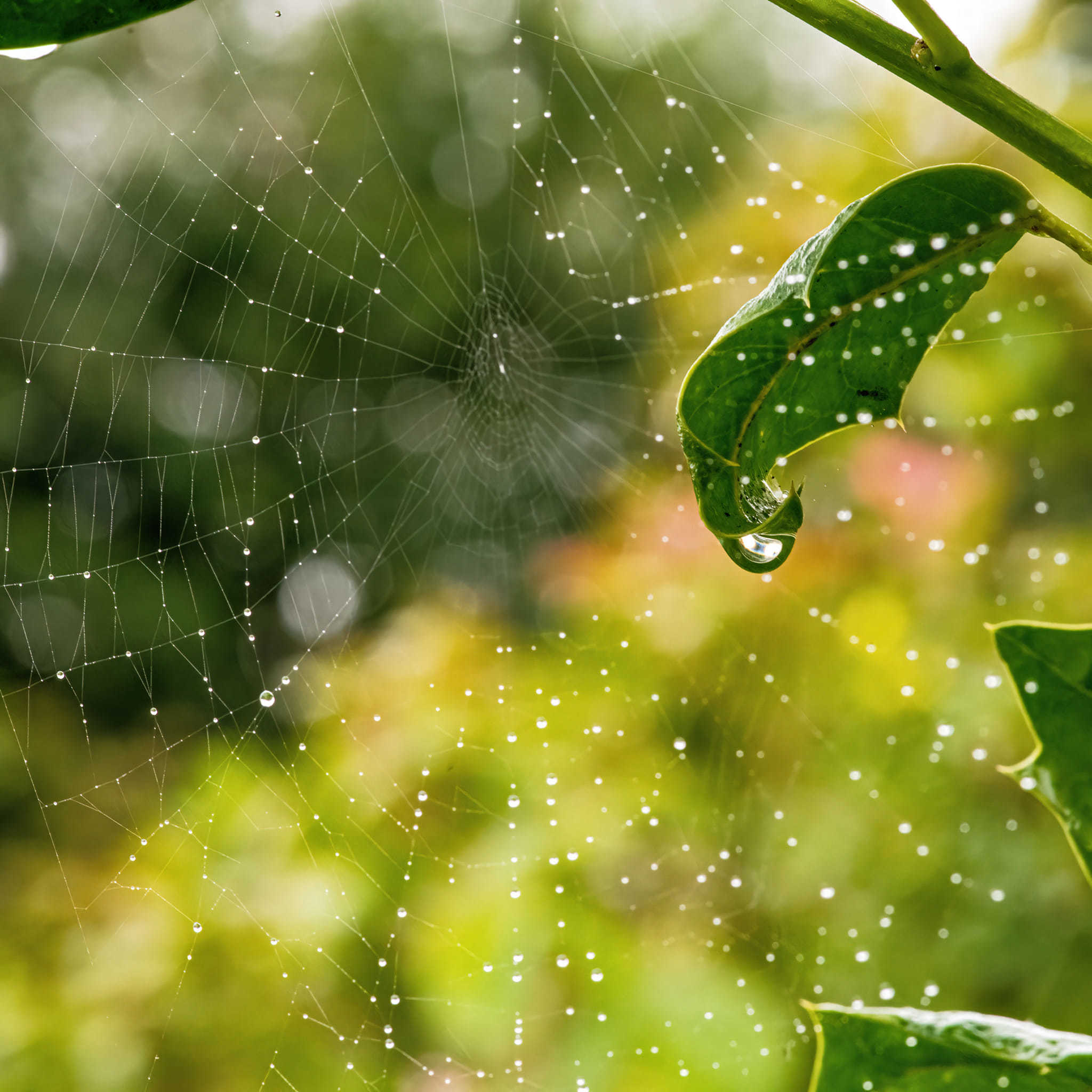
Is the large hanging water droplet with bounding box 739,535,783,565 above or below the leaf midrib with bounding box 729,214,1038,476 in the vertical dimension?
below

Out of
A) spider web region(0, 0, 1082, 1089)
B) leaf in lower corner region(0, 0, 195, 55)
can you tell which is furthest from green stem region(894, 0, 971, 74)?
spider web region(0, 0, 1082, 1089)

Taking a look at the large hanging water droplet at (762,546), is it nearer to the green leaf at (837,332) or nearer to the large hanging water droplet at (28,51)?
the green leaf at (837,332)

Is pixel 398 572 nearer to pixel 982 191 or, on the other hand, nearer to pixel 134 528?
pixel 134 528

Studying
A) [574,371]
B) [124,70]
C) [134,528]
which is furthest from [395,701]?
[124,70]

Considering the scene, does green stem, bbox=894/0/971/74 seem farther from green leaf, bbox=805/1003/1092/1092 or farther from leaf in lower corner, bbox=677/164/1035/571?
green leaf, bbox=805/1003/1092/1092

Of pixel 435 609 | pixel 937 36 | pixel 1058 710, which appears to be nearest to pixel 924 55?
pixel 937 36

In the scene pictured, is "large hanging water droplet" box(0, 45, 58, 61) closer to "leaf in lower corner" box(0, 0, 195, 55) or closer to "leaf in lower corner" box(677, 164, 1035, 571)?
"leaf in lower corner" box(0, 0, 195, 55)

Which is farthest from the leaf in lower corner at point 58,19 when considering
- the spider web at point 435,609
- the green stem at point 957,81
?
the spider web at point 435,609

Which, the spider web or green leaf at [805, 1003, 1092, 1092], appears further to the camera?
the spider web
